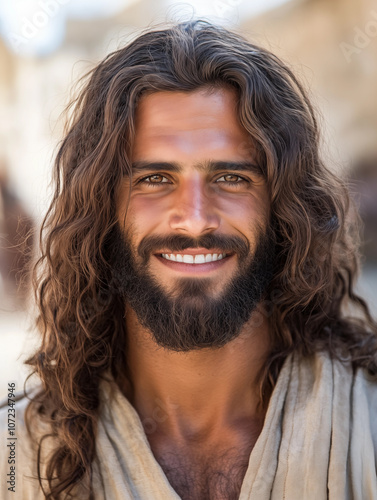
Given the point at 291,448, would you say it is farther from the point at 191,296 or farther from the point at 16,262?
the point at 16,262

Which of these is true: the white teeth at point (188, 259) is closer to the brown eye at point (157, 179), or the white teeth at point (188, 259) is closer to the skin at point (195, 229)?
the skin at point (195, 229)

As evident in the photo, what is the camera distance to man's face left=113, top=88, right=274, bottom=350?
2.53 m

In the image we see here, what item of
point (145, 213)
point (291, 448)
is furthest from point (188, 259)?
point (291, 448)

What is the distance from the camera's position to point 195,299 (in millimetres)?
2557

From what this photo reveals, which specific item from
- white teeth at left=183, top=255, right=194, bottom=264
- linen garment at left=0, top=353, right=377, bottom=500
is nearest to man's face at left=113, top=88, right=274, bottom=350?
white teeth at left=183, top=255, right=194, bottom=264

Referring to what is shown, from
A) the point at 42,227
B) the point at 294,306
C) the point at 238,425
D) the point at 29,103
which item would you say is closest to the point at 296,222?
the point at 294,306

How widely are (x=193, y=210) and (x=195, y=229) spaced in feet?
0.25

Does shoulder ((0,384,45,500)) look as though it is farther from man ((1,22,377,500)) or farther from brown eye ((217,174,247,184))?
brown eye ((217,174,247,184))

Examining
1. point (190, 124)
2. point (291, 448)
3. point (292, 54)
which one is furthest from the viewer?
point (292, 54)

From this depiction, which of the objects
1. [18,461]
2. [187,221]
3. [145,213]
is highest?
[145,213]

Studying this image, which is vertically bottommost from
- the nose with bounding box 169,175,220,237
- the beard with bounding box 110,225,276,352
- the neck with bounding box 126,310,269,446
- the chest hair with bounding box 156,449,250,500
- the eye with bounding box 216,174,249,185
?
the chest hair with bounding box 156,449,250,500

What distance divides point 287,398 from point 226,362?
292 millimetres

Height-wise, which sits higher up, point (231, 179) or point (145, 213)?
point (231, 179)

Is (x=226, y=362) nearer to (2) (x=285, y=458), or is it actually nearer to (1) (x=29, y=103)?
(2) (x=285, y=458)
